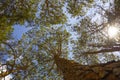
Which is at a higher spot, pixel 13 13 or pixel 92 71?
pixel 13 13

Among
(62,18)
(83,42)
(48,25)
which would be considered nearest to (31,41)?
(48,25)

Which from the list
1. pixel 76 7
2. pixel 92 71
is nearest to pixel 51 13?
pixel 76 7

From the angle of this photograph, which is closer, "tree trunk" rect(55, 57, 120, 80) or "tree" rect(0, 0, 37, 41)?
"tree trunk" rect(55, 57, 120, 80)

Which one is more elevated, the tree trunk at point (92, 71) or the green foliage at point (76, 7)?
the green foliage at point (76, 7)

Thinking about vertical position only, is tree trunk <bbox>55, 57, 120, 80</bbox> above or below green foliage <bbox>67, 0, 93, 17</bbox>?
below

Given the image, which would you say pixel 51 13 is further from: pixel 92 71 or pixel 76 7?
pixel 92 71

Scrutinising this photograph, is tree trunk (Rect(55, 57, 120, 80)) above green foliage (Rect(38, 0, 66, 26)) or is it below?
below

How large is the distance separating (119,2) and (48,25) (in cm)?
624

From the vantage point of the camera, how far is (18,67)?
17.0m

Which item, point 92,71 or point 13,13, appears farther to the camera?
point 13,13

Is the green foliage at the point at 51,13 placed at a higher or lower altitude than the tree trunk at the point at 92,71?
higher

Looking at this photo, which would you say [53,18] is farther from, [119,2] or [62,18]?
[119,2]

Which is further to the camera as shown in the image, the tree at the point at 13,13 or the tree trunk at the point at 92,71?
the tree at the point at 13,13

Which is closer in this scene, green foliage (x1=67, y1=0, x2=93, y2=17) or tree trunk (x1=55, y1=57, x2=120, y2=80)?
tree trunk (x1=55, y1=57, x2=120, y2=80)
